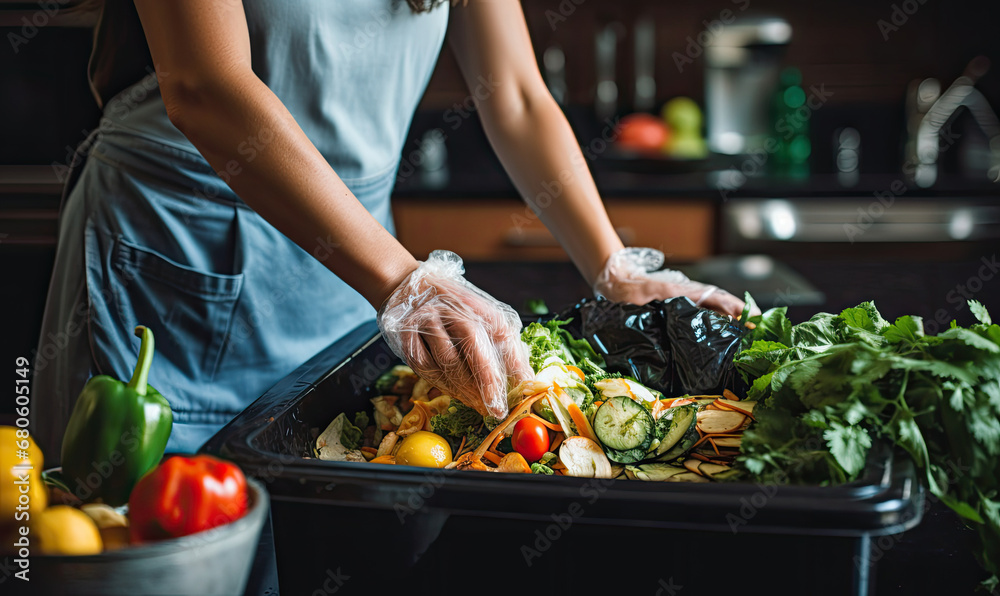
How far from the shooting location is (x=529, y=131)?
1303 millimetres

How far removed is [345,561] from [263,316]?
24.6 inches

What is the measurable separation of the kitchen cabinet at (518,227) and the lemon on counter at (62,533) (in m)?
2.24

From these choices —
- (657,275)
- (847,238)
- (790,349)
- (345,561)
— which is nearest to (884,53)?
(847,238)

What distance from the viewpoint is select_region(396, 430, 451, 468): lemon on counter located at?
2.64 ft

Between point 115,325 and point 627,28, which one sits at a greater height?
point 627,28

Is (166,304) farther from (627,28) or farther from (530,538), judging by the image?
(627,28)

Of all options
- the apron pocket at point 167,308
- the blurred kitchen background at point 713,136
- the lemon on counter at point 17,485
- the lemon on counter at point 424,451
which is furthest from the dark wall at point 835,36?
the lemon on counter at point 17,485

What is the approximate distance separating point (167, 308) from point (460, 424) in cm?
52

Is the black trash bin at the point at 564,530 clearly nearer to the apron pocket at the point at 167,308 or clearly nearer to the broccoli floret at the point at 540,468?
the broccoli floret at the point at 540,468

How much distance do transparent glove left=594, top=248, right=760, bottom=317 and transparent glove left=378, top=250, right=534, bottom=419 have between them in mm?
376

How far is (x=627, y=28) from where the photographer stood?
126 inches

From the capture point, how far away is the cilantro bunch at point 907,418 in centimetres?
61

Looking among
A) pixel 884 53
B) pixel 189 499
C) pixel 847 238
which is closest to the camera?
pixel 189 499

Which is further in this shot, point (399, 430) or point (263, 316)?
point (263, 316)
